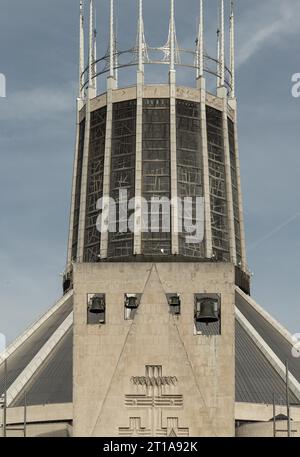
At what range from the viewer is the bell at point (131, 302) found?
62.0 meters

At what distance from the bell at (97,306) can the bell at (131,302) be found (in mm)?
1111

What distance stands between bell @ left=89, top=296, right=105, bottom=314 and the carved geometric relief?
3649mm

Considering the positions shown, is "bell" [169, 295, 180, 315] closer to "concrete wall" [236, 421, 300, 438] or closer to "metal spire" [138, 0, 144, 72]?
"concrete wall" [236, 421, 300, 438]

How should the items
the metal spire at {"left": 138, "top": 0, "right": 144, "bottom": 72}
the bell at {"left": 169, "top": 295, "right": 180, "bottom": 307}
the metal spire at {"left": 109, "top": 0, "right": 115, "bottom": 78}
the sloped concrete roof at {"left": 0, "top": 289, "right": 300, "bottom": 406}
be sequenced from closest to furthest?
the bell at {"left": 169, "top": 295, "right": 180, "bottom": 307}, the sloped concrete roof at {"left": 0, "top": 289, "right": 300, "bottom": 406}, the metal spire at {"left": 138, "top": 0, "right": 144, "bottom": 72}, the metal spire at {"left": 109, "top": 0, "right": 115, "bottom": 78}

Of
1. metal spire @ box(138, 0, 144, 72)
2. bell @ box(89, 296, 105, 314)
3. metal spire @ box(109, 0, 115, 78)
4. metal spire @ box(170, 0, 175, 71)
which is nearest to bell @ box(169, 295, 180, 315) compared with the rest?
bell @ box(89, 296, 105, 314)

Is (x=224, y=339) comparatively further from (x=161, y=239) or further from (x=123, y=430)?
(x=161, y=239)

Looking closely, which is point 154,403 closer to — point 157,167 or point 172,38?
point 157,167

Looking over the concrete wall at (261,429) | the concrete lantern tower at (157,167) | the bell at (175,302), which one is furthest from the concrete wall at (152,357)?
the concrete lantern tower at (157,167)

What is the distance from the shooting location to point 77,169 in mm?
112938

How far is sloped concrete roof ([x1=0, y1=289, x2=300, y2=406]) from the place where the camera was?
84.6 metres

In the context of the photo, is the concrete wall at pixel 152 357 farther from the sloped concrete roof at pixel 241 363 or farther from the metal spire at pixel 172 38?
the metal spire at pixel 172 38
